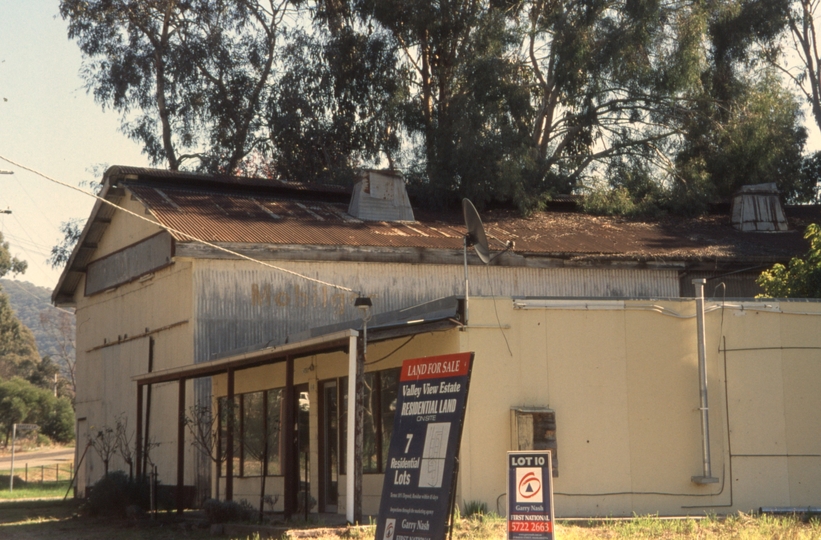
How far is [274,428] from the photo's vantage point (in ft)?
62.2

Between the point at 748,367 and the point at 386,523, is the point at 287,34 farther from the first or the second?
the point at 386,523

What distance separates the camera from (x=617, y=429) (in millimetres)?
14359

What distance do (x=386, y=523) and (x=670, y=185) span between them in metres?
25.4

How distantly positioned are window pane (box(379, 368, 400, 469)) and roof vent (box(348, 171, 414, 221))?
10.2 meters

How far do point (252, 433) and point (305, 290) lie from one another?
138 inches

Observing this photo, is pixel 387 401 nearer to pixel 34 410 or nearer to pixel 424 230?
pixel 424 230

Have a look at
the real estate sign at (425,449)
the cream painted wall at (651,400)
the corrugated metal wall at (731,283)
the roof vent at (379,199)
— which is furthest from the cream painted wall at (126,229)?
the real estate sign at (425,449)

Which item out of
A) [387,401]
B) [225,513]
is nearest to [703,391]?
[387,401]

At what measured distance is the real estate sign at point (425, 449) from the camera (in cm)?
962

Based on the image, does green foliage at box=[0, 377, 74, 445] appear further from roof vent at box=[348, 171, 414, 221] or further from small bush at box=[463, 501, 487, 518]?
small bush at box=[463, 501, 487, 518]

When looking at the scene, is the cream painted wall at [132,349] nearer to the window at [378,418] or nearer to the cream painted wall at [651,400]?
the window at [378,418]

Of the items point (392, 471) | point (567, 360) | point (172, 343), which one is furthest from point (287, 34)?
point (392, 471)

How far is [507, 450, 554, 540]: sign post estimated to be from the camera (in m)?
9.54

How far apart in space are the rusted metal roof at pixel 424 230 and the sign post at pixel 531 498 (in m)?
12.2
